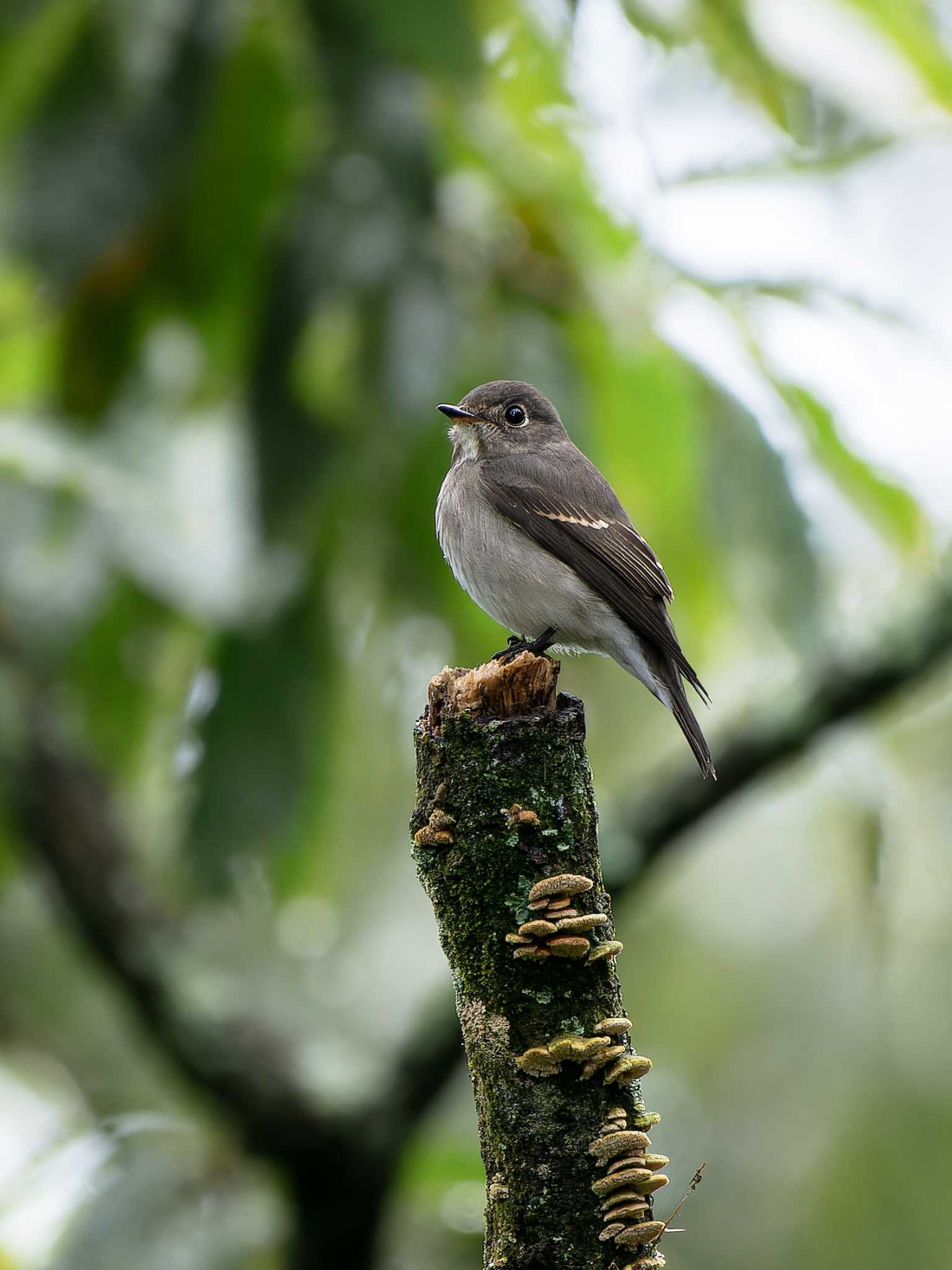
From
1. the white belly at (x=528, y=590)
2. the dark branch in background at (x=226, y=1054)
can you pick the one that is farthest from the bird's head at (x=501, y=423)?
the dark branch in background at (x=226, y=1054)

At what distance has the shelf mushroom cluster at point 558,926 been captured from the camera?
2080 mm

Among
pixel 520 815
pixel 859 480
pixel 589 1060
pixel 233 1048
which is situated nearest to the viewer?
pixel 589 1060

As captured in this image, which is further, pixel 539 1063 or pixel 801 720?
pixel 801 720

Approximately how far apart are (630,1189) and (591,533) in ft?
8.76

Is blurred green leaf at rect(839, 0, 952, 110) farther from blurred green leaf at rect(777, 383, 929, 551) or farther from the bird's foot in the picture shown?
the bird's foot

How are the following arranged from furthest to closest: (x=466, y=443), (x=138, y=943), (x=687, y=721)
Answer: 1. (x=138, y=943)
2. (x=466, y=443)
3. (x=687, y=721)

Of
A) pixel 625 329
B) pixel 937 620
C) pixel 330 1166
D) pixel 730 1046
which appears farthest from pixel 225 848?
pixel 730 1046

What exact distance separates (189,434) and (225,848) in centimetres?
124

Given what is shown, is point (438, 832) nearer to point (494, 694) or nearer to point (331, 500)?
point (494, 694)

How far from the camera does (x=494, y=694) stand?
2535mm

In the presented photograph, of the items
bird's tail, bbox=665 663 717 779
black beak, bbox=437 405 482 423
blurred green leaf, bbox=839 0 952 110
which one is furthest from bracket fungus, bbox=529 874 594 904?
blurred green leaf, bbox=839 0 952 110

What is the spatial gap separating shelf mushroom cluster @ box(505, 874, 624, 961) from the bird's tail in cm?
163

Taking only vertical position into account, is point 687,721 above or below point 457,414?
below

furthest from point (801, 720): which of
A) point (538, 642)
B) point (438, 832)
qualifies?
point (438, 832)
